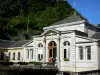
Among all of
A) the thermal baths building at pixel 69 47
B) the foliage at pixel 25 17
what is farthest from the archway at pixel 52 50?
the foliage at pixel 25 17

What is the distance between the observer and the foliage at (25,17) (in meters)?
59.6

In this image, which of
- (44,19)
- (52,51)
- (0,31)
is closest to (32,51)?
(52,51)

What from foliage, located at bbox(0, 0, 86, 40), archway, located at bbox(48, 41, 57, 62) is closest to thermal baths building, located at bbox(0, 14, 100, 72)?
archway, located at bbox(48, 41, 57, 62)

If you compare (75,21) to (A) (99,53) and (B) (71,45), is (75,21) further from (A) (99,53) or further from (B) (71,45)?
(A) (99,53)

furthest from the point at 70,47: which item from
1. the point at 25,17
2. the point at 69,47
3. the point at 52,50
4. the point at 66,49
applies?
the point at 25,17

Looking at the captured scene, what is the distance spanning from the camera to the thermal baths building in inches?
932

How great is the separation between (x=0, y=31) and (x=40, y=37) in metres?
30.6

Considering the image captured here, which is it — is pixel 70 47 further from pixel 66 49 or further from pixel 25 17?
pixel 25 17

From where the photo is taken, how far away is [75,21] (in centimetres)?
2964

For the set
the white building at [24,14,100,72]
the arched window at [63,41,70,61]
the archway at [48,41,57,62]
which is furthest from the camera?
the archway at [48,41,57,62]

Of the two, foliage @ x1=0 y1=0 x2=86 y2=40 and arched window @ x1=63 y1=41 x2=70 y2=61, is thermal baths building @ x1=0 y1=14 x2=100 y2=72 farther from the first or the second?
foliage @ x1=0 y1=0 x2=86 y2=40

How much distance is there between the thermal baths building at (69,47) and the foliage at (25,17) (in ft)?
91.0

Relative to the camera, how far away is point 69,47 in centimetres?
2555

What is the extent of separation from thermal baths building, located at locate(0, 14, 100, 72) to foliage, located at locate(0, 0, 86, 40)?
27737 mm
